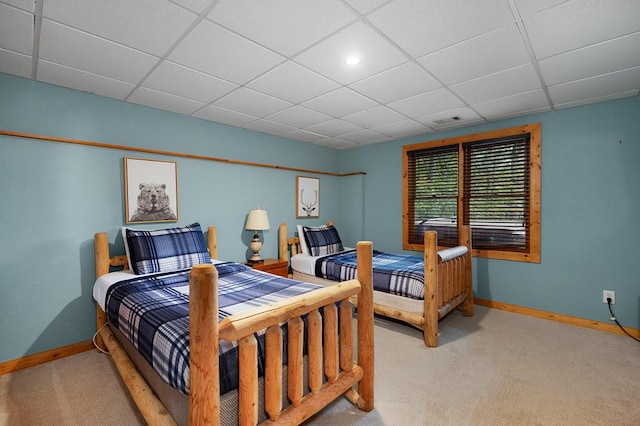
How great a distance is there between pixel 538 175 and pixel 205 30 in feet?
12.0

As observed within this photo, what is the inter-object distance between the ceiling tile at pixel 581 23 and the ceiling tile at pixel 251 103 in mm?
2108

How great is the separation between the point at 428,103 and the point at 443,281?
1840 millimetres

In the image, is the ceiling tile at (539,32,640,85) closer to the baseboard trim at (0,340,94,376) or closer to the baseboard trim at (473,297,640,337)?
the baseboard trim at (473,297,640,337)

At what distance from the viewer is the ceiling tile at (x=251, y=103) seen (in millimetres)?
2809

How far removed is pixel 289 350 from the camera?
4.92ft

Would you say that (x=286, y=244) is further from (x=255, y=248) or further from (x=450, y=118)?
(x=450, y=118)

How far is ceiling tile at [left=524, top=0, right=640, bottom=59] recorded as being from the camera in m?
1.60

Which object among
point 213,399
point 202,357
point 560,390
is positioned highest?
point 202,357

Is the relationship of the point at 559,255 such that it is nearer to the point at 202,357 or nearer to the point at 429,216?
the point at 429,216

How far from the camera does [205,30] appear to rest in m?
1.81

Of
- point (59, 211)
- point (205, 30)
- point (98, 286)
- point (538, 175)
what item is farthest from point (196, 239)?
point (538, 175)

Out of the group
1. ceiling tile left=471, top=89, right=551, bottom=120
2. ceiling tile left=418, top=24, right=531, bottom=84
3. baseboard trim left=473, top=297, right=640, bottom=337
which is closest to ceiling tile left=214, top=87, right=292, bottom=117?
ceiling tile left=418, top=24, right=531, bottom=84

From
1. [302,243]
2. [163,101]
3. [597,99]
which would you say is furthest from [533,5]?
[302,243]

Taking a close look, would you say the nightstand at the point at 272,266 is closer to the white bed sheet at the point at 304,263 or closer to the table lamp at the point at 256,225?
the table lamp at the point at 256,225
